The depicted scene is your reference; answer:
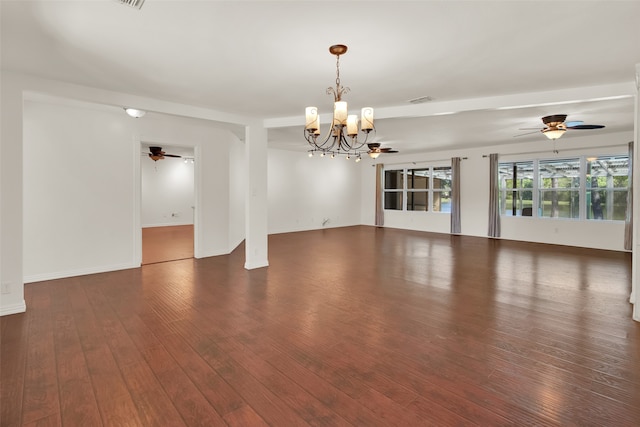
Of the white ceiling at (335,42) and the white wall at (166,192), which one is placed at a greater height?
the white ceiling at (335,42)

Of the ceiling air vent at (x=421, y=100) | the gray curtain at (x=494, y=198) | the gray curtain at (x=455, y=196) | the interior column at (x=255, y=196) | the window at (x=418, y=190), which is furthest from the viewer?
the window at (x=418, y=190)

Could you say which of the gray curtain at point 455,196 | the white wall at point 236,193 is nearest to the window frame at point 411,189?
the gray curtain at point 455,196

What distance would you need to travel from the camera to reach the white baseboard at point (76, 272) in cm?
446

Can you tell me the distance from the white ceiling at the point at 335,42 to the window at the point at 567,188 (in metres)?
4.90

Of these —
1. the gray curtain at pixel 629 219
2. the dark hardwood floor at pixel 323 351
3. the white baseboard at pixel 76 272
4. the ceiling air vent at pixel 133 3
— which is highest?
the ceiling air vent at pixel 133 3

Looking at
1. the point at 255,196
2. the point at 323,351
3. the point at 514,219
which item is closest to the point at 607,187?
the point at 514,219

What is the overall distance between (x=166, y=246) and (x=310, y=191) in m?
4.71

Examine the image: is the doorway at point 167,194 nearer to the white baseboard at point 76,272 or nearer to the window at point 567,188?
the white baseboard at point 76,272

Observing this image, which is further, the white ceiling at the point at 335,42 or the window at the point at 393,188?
the window at the point at 393,188

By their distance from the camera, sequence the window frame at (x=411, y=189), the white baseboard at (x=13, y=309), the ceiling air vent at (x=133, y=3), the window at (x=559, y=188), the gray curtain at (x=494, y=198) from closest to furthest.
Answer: the ceiling air vent at (x=133, y=3)
the white baseboard at (x=13, y=309)
the window at (x=559, y=188)
the gray curtain at (x=494, y=198)
the window frame at (x=411, y=189)

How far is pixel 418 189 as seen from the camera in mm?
10562

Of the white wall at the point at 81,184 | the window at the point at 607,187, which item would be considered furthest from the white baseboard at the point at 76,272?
the window at the point at 607,187

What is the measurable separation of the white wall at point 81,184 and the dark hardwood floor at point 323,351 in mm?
386

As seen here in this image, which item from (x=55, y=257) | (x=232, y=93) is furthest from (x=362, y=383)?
(x=55, y=257)
